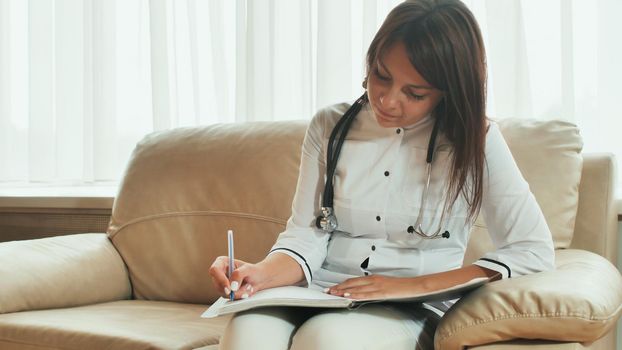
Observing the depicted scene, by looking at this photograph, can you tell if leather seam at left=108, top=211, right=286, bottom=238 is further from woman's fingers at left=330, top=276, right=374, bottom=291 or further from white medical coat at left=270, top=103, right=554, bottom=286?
woman's fingers at left=330, top=276, right=374, bottom=291

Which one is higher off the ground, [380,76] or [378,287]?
[380,76]

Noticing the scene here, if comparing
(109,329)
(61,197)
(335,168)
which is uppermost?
(335,168)

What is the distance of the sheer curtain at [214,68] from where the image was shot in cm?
A: 209

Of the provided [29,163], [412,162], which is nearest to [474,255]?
[412,162]

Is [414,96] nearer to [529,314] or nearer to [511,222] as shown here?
[511,222]

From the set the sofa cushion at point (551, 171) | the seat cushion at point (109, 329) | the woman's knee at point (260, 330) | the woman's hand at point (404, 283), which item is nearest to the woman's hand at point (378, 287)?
the woman's hand at point (404, 283)

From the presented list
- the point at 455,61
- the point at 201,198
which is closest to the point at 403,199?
the point at 455,61

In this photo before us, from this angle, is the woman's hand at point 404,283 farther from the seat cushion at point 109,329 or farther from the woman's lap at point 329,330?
the seat cushion at point 109,329

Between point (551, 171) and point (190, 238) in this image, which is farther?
point (190, 238)

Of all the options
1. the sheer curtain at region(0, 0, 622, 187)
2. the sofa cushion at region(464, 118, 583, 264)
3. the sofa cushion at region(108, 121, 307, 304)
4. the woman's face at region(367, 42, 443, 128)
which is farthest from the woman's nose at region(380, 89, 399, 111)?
the sheer curtain at region(0, 0, 622, 187)

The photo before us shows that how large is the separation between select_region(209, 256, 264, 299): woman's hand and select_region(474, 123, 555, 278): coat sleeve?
39 cm

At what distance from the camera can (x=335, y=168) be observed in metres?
1.57

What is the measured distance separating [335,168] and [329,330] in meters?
0.45

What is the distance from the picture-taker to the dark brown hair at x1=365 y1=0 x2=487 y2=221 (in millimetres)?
1377
